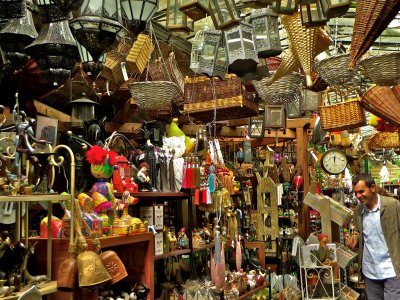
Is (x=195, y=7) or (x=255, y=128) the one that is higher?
(x=195, y=7)

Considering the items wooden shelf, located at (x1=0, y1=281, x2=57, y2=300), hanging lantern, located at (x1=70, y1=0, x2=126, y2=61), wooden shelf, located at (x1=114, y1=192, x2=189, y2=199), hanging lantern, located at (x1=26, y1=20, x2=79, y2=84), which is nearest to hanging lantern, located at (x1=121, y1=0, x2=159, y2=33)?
hanging lantern, located at (x1=70, y1=0, x2=126, y2=61)

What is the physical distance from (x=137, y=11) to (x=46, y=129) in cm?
163

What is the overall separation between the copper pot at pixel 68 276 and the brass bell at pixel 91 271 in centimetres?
3

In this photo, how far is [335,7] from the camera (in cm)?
171

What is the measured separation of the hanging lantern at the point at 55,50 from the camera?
2367 mm

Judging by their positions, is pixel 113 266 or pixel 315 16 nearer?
pixel 315 16

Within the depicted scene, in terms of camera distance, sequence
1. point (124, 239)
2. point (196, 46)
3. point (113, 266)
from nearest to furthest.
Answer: point (113, 266), point (124, 239), point (196, 46)

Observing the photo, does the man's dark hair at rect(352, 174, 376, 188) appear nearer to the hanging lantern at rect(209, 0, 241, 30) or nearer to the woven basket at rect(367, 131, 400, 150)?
the woven basket at rect(367, 131, 400, 150)

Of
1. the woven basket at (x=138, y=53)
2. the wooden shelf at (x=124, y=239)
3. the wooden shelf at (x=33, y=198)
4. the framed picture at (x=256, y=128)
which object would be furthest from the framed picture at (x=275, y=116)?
the wooden shelf at (x=33, y=198)

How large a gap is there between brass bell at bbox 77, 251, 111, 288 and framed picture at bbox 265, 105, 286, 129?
3.22m

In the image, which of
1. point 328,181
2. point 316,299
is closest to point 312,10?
point 316,299

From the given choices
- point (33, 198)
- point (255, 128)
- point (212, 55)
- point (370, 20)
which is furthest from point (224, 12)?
point (255, 128)

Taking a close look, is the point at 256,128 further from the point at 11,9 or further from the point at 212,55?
the point at 11,9

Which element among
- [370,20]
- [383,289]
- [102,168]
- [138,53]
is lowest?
[383,289]
